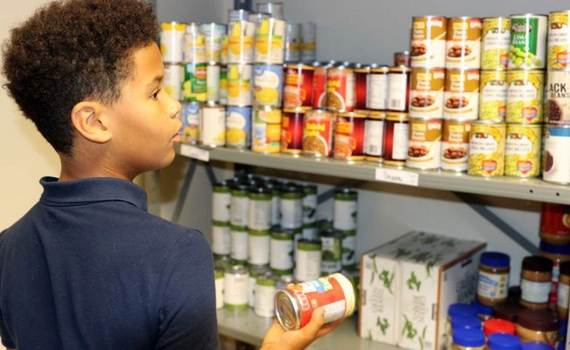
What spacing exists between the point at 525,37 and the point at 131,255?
114cm

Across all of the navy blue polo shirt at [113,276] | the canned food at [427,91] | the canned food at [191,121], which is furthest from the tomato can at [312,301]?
the canned food at [191,121]

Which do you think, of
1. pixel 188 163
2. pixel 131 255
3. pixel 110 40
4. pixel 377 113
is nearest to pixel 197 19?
pixel 188 163

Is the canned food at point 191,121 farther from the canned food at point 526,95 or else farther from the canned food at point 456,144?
the canned food at point 526,95

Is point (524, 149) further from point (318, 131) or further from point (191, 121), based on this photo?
point (191, 121)

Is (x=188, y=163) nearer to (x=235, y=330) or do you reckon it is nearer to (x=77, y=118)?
(x=235, y=330)

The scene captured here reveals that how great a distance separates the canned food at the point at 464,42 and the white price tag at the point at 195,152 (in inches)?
32.2

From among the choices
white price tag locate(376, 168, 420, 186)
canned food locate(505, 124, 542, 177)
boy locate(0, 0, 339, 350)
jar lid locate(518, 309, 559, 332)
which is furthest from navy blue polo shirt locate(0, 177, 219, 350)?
jar lid locate(518, 309, 559, 332)

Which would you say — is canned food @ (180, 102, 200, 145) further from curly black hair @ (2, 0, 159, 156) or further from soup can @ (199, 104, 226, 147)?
curly black hair @ (2, 0, 159, 156)

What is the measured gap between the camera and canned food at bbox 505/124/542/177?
67.0 inches

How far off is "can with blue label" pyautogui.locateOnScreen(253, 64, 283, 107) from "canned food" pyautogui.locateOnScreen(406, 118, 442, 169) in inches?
17.9

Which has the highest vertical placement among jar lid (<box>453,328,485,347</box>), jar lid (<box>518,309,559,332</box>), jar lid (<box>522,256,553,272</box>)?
jar lid (<box>522,256,553,272</box>)

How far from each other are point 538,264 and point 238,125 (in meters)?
0.98

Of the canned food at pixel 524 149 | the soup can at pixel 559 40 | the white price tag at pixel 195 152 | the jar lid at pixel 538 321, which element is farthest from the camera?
the white price tag at pixel 195 152

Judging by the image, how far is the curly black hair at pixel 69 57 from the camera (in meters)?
1.08
